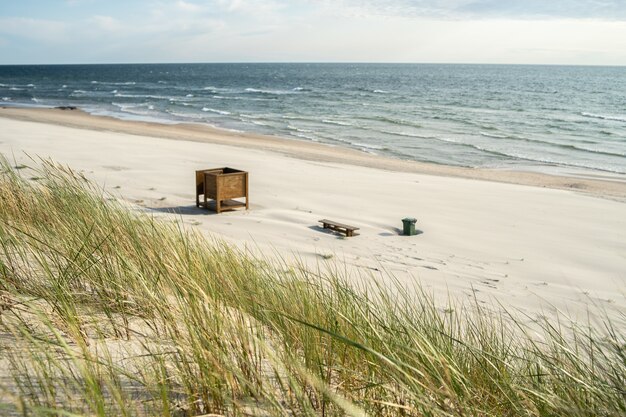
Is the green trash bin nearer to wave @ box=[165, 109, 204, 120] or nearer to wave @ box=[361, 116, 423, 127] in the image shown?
wave @ box=[361, 116, 423, 127]

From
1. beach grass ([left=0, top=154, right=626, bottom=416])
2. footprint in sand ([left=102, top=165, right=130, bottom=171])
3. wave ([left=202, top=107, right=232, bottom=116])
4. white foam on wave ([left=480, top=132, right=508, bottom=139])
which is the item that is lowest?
footprint in sand ([left=102, top=165, right=130, bottom=171])

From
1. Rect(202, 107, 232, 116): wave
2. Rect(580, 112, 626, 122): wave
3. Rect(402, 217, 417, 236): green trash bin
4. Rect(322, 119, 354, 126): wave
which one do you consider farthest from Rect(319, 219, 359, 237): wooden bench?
Rect(580, 112, 626, 122): wave

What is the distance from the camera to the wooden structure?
955cm

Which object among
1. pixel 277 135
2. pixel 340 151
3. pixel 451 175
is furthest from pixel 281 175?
pixel 277 135

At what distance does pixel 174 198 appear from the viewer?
10805 millimetres

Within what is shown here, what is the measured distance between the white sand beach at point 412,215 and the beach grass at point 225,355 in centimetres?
134

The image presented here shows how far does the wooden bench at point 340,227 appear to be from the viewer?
8.72 m

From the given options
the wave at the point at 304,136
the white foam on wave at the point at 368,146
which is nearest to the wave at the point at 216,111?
the wave at the point at 304,136

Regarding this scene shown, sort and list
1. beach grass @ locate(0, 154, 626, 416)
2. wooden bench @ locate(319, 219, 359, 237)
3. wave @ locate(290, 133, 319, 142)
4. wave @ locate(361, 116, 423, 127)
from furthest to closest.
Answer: wave @ locate(361, 116, 423, 127) → wave @ locate(290, 133, 319, 142) → wooden bench @ locate(319, 219, 359, 237) → beach grass @ locate(0, 154, 626, 416)

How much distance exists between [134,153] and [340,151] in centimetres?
891

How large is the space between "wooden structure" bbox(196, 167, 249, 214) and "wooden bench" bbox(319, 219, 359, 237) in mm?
1595

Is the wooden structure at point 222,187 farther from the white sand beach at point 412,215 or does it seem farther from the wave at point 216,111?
the wave at point 216,111

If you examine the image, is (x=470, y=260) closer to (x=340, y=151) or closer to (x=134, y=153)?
(x=134, y=153)

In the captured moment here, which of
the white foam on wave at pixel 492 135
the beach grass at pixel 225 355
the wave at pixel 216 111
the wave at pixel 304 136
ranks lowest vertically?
the wave at pixel 304 136
